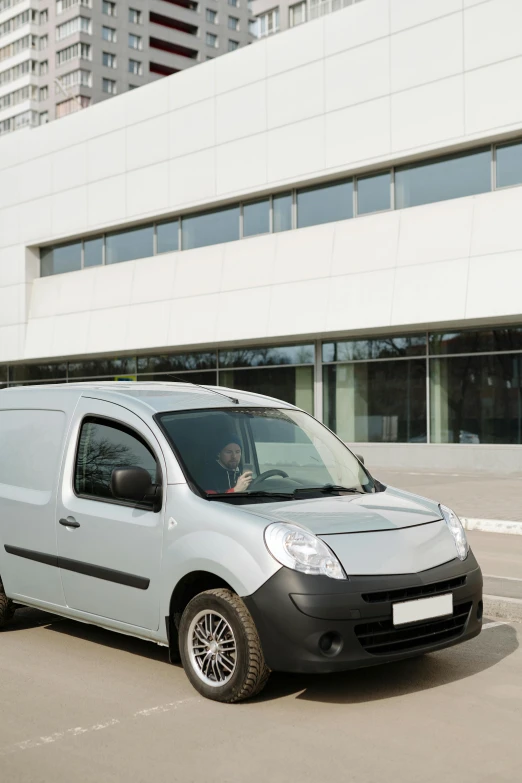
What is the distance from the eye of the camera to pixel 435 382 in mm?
22078

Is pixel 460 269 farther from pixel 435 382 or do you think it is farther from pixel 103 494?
pixel 103 494

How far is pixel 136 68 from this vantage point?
8462cm

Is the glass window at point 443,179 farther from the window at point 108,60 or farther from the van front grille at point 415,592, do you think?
the window at point 108,60

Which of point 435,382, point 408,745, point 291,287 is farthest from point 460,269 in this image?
point 408,745

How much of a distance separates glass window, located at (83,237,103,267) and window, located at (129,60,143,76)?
5900 cm

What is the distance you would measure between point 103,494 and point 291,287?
18.6 m

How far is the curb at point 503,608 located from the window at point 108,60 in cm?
8302

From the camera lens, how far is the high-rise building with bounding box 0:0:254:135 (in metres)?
82.1

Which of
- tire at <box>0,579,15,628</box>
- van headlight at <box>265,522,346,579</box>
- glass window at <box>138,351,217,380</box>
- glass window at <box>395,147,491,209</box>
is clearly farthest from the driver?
glass window at <box>138,351,217,380</box>

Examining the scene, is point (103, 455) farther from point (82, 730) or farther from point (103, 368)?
point (103, 368)

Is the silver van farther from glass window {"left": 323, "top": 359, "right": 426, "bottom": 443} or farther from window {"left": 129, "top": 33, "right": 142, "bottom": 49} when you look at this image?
window {"left": 129, "top": 33, "right": 142, "bottom": 49}

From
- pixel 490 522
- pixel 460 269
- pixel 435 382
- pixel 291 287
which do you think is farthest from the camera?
pixel 291 287

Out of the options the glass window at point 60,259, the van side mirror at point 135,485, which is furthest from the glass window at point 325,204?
the van side mirror at point 135,485

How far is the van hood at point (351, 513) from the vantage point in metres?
4.90
